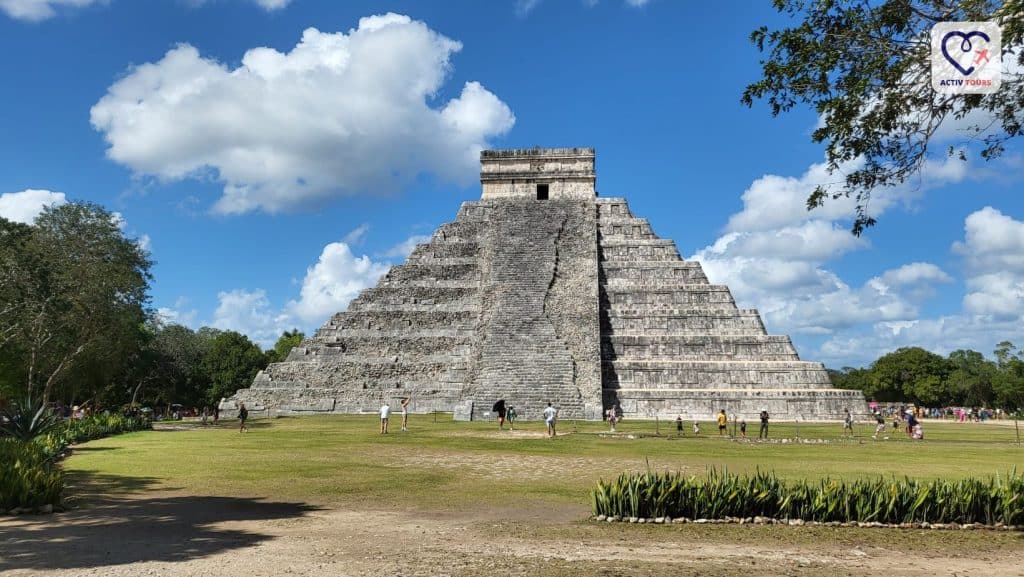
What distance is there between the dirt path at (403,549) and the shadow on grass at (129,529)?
2cm

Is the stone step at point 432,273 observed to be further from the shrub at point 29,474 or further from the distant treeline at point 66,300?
the shrub at point 29,474

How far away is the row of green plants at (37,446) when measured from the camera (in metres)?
8.72

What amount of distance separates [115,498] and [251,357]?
4506 cm

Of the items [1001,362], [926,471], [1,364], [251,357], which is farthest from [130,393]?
[1001,362]

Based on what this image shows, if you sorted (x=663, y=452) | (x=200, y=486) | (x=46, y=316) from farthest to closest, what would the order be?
(x=46, y=316) < (x=663, y=452) < (x=200, y=486)

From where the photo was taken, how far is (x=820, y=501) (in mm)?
8188

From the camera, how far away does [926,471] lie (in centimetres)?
1251

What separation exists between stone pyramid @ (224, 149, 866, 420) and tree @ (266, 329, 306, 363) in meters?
27.5

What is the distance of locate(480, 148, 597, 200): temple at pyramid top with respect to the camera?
127 feet

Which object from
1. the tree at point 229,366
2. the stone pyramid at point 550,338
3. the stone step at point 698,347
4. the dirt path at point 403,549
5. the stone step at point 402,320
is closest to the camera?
the dirt path at point 403,549

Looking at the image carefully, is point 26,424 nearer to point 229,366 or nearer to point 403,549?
point 403,549

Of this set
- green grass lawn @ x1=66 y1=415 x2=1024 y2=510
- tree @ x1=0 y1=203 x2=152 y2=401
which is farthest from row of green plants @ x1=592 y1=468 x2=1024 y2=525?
tree @ x1=0 y1=203 x2=152 y2=401

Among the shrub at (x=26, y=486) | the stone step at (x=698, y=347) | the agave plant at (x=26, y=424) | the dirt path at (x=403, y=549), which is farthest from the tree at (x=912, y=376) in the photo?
the shrub at (x=26, y=486)

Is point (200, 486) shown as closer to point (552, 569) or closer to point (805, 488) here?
→ point (552, 569)
